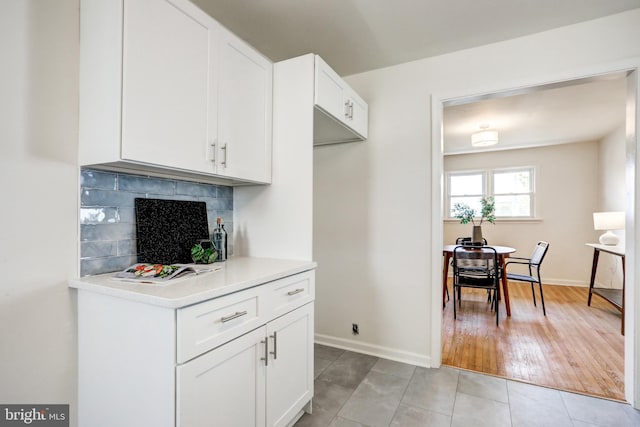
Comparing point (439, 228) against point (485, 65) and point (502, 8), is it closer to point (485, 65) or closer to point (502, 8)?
point (485, 65)

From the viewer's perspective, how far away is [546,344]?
2.89 m

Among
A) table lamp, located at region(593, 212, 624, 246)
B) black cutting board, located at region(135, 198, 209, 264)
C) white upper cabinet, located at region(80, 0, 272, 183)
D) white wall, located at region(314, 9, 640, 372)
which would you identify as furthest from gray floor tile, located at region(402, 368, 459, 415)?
table lamp, located at region(593, 212, 624, 246)

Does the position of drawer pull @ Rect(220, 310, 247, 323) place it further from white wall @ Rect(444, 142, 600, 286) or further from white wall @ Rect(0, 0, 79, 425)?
white wall @ Rect(444, 142, 600, 286)

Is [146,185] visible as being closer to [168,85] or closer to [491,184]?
[168,85]

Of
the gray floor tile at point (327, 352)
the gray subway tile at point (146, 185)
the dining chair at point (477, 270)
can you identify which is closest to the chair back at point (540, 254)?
the dining chair at point (477, 270)

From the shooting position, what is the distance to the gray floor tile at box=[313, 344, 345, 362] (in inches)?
102

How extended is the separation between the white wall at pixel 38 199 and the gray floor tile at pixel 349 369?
4.96ft

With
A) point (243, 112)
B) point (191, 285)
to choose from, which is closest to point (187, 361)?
point (191, 285)

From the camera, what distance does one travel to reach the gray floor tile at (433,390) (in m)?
1.93

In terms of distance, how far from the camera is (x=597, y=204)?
5.13 meters

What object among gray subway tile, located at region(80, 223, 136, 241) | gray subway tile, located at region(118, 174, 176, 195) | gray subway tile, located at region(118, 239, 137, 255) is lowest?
gray subway tile, located at region(118, 239, 137, 255)

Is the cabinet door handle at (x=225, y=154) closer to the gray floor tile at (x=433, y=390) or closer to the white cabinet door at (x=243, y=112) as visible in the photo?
the white cabinet door at (x=243, y=112)

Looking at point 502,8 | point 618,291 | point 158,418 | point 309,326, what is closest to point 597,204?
point 618,291

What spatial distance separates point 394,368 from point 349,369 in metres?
0.35
